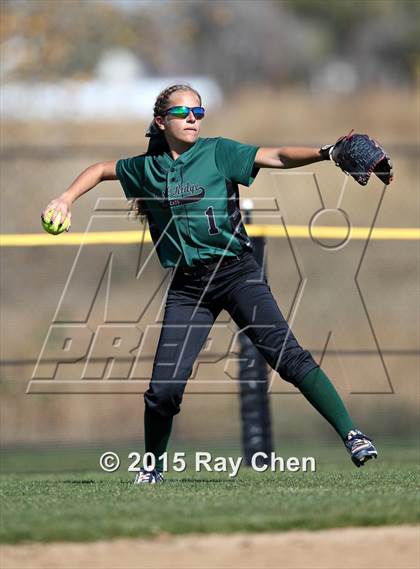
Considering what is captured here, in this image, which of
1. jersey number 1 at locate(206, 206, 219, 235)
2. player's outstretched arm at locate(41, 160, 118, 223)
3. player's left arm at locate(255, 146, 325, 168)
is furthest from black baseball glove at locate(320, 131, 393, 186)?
player's outstretched arm at locate(41, 160, 118, 223)

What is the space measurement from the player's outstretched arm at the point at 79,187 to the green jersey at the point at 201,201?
276 mm

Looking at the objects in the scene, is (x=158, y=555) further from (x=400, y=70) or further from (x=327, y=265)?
(x=400, y=70)

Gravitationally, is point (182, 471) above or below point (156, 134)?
below

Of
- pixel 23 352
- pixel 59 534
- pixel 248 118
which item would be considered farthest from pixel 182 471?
pixel 248 118

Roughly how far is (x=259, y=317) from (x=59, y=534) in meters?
1.57

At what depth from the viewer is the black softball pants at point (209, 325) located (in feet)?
18.7

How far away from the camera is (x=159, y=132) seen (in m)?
5.91

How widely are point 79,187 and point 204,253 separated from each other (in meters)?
0.69

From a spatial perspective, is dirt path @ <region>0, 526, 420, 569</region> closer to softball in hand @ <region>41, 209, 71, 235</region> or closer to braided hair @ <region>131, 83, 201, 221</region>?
softball in hand @ <region>41, 209, 71, 235</region>

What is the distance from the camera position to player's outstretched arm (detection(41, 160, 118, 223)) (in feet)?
18.4

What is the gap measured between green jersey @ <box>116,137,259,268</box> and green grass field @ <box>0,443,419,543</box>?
112 cm

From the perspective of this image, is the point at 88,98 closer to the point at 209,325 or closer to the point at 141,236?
the point at 141,236

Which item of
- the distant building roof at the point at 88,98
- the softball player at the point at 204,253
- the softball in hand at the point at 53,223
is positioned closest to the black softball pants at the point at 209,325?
the softball player at the point at 204,253

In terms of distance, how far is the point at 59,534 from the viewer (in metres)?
4.60
